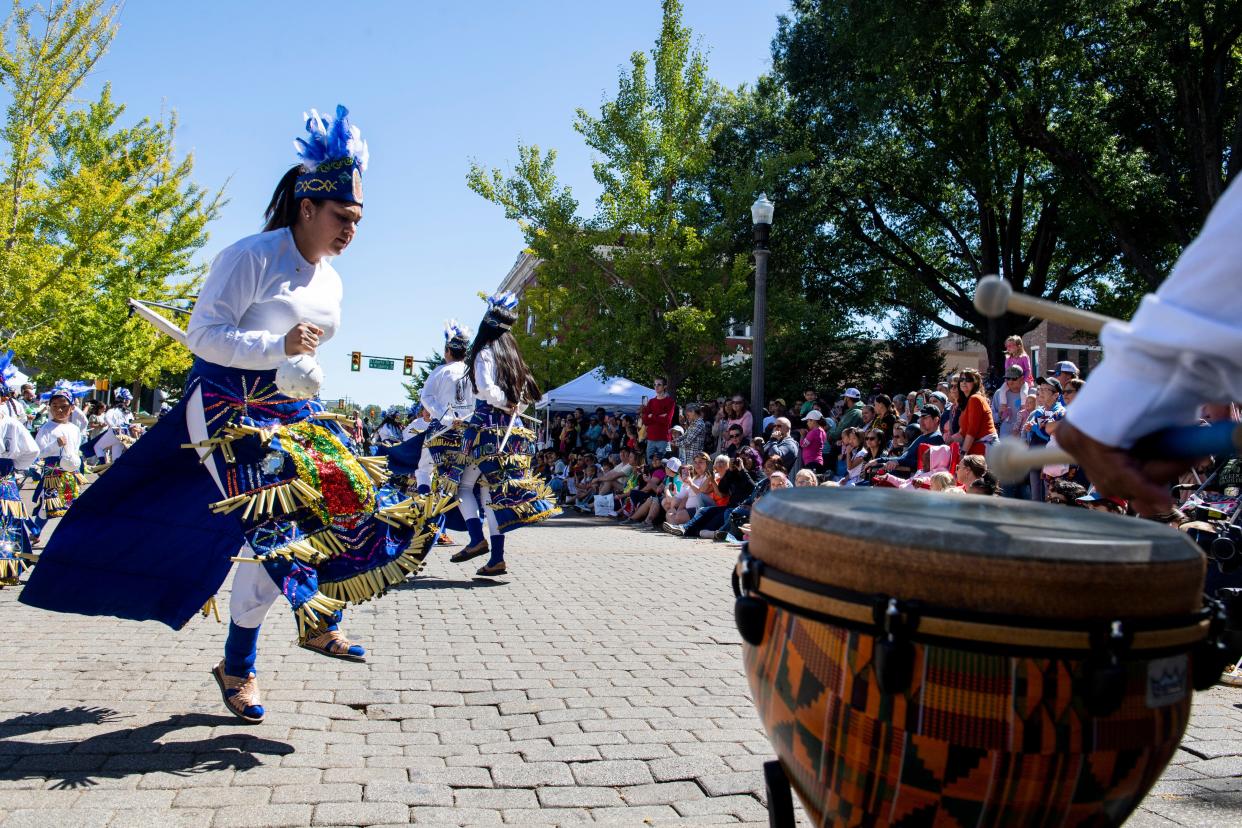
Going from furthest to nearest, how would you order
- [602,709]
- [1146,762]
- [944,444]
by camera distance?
[944,444] < [602,709] < [1146,762]

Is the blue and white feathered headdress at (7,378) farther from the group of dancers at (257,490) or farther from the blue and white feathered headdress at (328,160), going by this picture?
the blue and white feathered headdress at (328,160)

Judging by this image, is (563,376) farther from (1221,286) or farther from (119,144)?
(1221,286)

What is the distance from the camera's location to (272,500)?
132 inches

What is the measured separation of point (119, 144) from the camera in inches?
948

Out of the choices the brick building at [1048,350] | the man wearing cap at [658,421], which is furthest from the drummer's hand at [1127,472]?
the brick building at [1048,350]

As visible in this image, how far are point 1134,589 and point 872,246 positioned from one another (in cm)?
2270

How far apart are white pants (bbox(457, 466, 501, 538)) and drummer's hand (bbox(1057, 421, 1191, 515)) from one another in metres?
6.26

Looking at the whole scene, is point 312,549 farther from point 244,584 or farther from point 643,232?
point 643,232

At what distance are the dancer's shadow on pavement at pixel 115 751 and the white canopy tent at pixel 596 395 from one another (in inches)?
596

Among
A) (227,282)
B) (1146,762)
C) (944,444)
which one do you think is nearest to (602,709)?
(227,282)

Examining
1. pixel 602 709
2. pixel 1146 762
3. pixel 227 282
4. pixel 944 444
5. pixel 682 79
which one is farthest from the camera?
pixel 682 79

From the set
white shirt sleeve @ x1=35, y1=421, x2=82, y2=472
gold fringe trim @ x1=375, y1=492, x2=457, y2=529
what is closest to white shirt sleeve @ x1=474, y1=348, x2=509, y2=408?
gold fringe trim @ x1=375, y1=492, x2=457, y2=529

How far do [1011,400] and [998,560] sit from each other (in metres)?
8.62

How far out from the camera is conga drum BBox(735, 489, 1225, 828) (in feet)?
4.94
